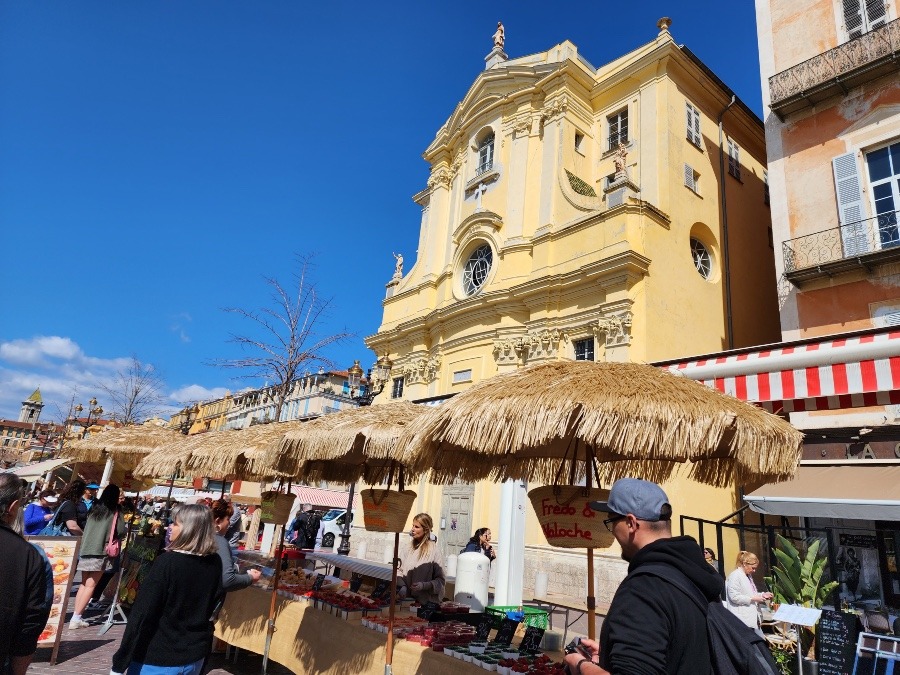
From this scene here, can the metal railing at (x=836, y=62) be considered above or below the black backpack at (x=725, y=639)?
Answer: above

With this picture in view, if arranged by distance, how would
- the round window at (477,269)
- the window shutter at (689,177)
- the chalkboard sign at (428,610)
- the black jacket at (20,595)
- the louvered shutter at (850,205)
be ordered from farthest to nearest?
the round window at (477,269)
the window shutter at (689,177)
the louvered shutter at (850,205)
the chalkboard sign at (428,610)
the black jacket at (20,595)

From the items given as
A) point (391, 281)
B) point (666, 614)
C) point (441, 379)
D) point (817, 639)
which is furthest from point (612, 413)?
point (391, 281)

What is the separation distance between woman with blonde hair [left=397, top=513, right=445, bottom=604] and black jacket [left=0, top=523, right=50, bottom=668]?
4.28 m

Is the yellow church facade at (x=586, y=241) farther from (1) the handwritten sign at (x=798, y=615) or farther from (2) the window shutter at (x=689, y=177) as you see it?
(1) the handwritten sign at (x=798, y=615)

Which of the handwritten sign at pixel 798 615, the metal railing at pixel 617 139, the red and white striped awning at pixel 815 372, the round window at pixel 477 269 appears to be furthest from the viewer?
the round window at pixel 477 269

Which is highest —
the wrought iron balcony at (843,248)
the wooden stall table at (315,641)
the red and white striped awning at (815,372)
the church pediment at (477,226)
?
the church pediment at (477,226)

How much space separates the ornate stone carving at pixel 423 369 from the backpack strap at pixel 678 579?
18.7 m

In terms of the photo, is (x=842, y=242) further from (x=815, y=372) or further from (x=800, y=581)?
(x=815, y=372)

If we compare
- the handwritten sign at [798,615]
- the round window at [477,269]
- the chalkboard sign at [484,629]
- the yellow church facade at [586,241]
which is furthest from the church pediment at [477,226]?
the chalkboard sign at [484,629]

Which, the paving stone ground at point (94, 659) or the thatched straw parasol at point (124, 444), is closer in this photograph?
the paving stone ground at point (94, 659)

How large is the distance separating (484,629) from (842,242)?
469 inches

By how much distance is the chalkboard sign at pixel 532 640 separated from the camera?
4395 millimetres

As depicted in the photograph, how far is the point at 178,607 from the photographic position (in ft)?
11.4

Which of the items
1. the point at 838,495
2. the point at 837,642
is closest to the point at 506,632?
the point at 837,642
